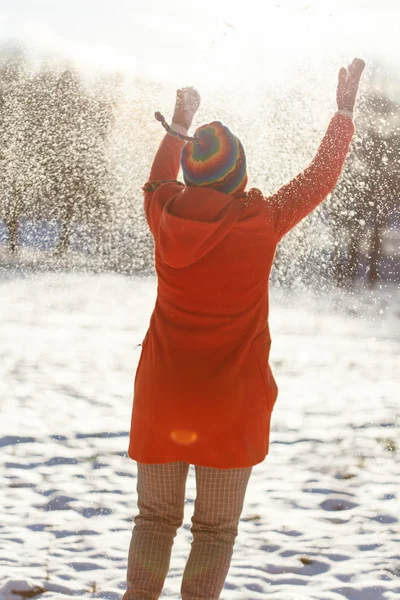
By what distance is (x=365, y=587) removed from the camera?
3.61 meters

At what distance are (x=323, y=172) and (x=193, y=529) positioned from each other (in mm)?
1233

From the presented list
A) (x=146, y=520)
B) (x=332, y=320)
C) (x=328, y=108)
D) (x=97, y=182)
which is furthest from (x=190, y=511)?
(x=97, y=182)

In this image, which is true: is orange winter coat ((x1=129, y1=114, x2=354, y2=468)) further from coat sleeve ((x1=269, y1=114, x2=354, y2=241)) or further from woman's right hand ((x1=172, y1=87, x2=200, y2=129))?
woman's right hand ((x1=172, y1=87, x2=200, y2=129))

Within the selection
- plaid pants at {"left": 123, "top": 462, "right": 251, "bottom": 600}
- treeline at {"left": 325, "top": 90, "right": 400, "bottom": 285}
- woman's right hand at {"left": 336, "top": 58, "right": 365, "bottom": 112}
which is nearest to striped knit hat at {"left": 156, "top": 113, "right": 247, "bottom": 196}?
woman's right hand at {"left": 336, "top": 58, "right": 365, "bottom": 112}

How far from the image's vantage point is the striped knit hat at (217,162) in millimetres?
2396

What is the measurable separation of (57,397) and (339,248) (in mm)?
25171

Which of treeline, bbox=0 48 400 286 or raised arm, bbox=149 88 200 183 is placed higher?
treeline, bbox=0 48 400 286

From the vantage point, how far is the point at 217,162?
239 cm

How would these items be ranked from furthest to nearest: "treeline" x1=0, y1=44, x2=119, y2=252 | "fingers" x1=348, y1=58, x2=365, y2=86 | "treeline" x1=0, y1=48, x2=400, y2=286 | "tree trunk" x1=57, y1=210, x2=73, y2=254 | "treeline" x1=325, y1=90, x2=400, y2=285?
1. "tree trunk" x1=57, y1=210, x2=73, y2=254
2. "treeline" x1=325, y1=90, x2=400, y2=285
3. "treeline" x1=0, y1=44, x2=119, y2=252
4. "treeline" x1=0, y1=48, x2=400, y2=286
5. "fingers" x1=348, y1=58, x2=365, y2=86

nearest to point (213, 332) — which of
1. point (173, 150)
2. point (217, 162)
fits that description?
point (217, 162)

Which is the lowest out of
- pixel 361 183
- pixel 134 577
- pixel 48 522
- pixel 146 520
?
pixel 48 522

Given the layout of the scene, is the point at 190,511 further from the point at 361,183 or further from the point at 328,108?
the point at 361,183

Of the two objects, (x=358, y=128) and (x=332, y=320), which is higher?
(x=358, y=128)

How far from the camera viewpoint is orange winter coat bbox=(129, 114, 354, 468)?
2387mm
